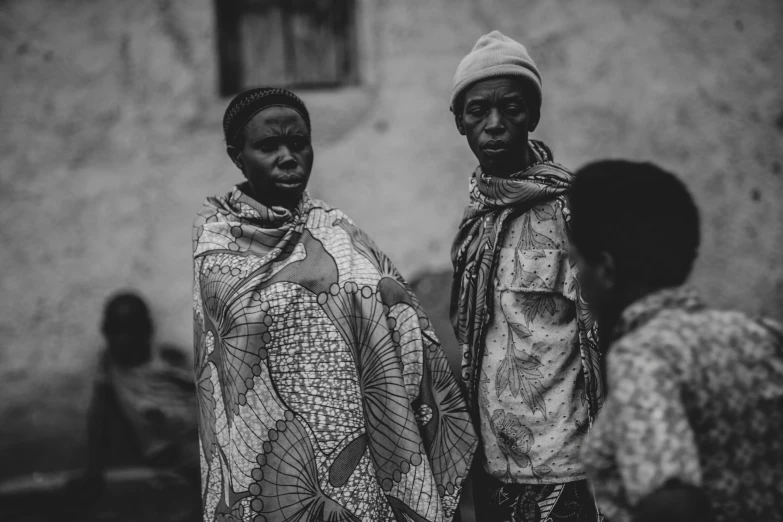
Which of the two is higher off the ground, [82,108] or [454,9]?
[454,9]

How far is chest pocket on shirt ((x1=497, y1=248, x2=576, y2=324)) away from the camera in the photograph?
2.28 metres

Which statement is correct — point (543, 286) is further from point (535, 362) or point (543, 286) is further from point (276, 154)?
point (276, 154)

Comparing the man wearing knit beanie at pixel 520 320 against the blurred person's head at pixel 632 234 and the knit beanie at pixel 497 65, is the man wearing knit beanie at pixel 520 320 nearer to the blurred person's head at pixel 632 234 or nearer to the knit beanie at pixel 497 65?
the knit beanie at pixel 497 65

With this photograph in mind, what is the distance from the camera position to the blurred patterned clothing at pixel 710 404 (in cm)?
143

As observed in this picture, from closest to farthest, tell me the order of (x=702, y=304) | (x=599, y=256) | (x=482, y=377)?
1. (x=702, y=304)
2. (x=599, y=256)
3. (x=482, y=377)

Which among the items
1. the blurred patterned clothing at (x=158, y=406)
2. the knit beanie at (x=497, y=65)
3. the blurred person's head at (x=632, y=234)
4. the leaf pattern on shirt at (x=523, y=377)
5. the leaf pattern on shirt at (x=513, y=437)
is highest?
the knit beanie at (x=497, y=65)

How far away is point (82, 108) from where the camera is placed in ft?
15.3

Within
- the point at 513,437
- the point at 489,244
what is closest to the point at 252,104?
the point at 489,244

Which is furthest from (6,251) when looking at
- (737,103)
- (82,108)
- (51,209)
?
(737,103)

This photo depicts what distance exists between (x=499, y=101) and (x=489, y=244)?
466 millimetres

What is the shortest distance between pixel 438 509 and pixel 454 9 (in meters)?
3.19

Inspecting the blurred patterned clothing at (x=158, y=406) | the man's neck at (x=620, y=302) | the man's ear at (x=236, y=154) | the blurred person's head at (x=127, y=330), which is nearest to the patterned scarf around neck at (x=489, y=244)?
the man's neck at (x=620, y=302)

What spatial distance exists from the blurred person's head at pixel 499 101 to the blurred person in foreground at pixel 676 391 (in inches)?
28.7

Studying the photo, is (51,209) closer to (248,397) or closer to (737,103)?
(248,397)
